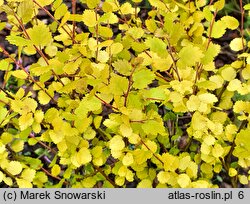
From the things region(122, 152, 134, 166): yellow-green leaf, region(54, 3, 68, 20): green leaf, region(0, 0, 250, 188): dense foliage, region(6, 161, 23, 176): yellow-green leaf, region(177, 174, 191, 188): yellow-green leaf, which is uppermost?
region(54, 3, 68, 20): green leaf

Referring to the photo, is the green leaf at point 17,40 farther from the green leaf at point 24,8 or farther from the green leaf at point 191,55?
the green leaf at point 191,55

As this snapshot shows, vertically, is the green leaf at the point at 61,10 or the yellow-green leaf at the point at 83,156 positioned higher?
the green leaf at the point at 61,10

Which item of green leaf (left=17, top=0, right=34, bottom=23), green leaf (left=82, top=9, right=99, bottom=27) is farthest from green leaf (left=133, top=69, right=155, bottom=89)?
green leaf (left=17, top=0, right=34, bottom=23)

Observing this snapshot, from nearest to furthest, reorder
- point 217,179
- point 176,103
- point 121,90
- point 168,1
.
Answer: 1. point 121,90
2. point 176,103
3. point 168,1
4. point 217,179

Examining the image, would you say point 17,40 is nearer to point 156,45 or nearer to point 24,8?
point 24,8

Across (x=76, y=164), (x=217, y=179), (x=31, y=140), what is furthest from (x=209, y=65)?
(x=217, y=179)

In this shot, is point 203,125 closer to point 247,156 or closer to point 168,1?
point 247,156

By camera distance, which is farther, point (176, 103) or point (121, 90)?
point (176, 103)

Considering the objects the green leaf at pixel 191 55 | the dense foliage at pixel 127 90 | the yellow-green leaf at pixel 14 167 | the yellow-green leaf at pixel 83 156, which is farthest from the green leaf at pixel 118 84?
the yellow-green leaf at pixel 14 167


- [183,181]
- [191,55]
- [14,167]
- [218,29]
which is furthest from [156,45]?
[14,167]

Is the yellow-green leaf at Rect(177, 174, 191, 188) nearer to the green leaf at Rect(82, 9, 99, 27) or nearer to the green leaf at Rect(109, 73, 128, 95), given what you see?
the green leaf at Rect(109, 73, 128, 95)

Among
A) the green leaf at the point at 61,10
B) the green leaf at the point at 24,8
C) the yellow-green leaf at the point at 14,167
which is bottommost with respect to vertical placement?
the yellow-green leaf at the point at 14,167
